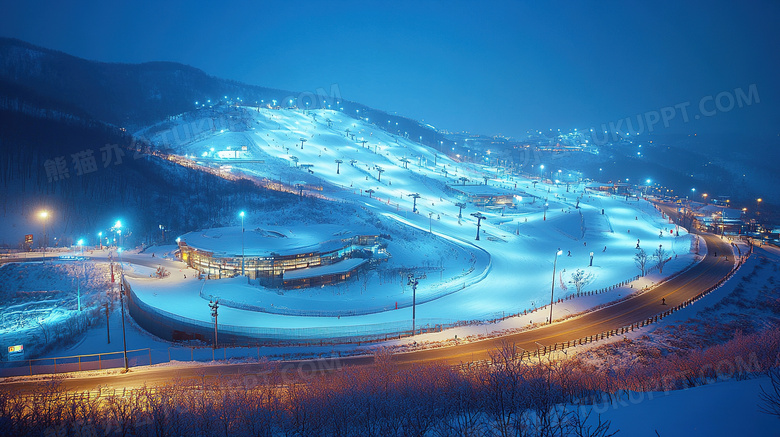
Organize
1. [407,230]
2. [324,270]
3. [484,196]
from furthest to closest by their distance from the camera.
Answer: [484,196] < [407,230] < [324,270]

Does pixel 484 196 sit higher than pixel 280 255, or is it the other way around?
pixel 484 196

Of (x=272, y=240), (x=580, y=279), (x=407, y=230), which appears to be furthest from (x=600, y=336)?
(x=407, y=230)

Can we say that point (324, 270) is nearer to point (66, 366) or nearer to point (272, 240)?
point (272, 240)

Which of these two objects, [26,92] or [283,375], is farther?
[26,92]

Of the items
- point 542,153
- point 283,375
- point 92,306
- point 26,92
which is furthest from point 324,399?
point 542,153

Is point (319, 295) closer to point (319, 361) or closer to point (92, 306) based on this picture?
point (319, 361)

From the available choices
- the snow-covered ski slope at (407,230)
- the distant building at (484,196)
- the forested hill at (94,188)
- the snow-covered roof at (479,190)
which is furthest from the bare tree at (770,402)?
the snow-covered roof at (479,190)

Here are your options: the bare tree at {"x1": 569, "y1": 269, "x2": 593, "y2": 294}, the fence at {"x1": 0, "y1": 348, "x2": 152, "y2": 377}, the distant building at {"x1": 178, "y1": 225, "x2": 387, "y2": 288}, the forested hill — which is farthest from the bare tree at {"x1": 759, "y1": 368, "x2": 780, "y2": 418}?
the forested hill

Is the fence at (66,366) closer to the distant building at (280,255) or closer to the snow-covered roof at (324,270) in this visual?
the distant building at (280,255)
